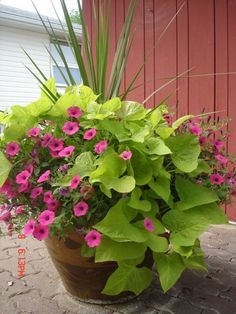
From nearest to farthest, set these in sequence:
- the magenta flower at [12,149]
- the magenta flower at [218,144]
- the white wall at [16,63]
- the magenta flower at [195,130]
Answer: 1. the magenta flower at [12,149]
2. the magenta flower at [195,130]
3. the magenta flower at [218,144]
4. the white wall at [16,63]

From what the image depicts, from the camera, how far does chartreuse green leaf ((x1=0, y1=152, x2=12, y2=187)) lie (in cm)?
163

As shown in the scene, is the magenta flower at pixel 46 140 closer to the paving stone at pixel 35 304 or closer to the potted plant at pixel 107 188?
the potted plant at pixel 107 188

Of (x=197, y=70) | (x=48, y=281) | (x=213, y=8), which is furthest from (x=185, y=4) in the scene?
(x=48, y=281)

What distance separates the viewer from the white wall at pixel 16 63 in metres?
9.83

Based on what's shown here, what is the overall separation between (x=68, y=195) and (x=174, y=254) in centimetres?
47

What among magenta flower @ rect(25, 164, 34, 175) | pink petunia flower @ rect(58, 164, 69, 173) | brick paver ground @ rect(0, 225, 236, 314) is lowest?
brick paver ground @ rect(0, 225, 236, 314)

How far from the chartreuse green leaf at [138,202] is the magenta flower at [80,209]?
0.16m

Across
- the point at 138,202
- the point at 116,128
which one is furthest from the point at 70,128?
the point at 138,202

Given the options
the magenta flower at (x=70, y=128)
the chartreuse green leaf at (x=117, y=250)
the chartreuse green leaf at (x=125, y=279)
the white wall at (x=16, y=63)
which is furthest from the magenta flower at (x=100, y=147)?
the white wall at (x=16, y=63)

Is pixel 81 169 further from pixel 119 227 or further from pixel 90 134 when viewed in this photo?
pixel 119 227

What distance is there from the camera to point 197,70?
3422mm

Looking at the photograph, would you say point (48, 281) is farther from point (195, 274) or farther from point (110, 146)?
point (110, 146)

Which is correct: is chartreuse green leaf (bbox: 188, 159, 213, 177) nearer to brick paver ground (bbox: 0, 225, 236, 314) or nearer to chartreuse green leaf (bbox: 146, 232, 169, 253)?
→ chartreuse green leaf (bbox: 146, 232, 169, 253)

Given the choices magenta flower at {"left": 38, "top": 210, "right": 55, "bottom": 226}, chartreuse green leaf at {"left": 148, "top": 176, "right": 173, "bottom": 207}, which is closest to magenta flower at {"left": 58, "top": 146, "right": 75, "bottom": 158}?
magenta flower at {"left": 38, "top": 210, "right": 55, "bottom": 226}
